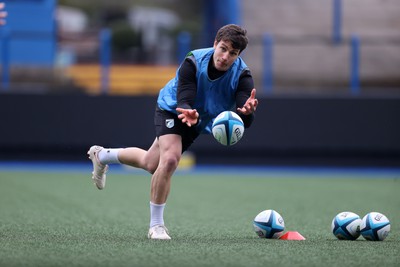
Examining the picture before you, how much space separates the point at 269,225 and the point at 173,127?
1.19 metres

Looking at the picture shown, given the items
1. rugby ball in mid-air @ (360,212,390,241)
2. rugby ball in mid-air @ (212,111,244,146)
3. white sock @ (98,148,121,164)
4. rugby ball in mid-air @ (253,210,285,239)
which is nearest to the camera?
rugby ball in mid-air @ (212,111,244,146)

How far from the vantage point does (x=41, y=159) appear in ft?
60.8

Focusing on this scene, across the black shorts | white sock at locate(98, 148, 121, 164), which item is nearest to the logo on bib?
the black shorts

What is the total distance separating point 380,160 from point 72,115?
671cm

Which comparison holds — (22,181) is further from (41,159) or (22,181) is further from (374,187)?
(374,187)

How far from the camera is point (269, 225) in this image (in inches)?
293

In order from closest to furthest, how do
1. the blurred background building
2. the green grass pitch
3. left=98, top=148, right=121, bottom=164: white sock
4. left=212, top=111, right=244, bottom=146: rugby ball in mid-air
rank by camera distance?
the green grass pitch, left=212, top=111, right=244, bottom=146: rugby ball in mid-air, left=98, top=148, right=121, bottom=164: white sock, the blurred background building

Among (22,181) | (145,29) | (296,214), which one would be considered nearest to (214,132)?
(296,214)

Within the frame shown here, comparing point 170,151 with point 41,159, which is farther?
point 41,159

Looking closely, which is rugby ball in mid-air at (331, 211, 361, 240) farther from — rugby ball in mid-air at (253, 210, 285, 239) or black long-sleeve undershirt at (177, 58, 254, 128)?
black long-sleeve undershirt at (177, 58, 254, 128)

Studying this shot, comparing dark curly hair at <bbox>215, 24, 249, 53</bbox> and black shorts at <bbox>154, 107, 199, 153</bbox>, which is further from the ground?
dark curly hair at <bbox>215, 24, 249, 53</bbox>

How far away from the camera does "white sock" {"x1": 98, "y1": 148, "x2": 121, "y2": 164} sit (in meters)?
8.04

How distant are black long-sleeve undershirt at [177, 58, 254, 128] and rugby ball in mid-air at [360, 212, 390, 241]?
1.34 metres

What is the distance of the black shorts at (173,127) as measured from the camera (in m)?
7.39
